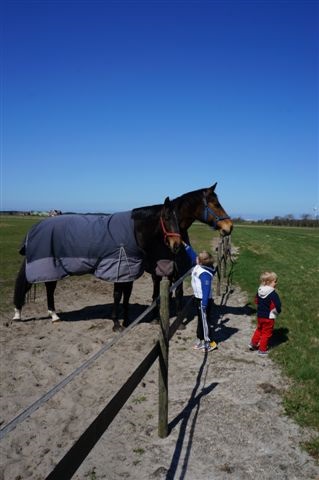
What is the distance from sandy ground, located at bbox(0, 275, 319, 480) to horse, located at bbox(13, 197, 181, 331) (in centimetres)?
104

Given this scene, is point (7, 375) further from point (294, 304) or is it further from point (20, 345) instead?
point (294, 304)

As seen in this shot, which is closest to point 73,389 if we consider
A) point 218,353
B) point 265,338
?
point 218,353

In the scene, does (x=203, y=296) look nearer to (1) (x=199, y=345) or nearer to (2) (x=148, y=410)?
(1) (x=199, y=345)

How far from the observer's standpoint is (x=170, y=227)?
20.7 ft

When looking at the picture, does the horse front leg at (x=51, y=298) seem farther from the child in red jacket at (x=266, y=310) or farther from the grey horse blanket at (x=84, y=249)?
the child in red jacket at (x=266, y=310)

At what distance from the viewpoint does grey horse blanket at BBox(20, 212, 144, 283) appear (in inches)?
263

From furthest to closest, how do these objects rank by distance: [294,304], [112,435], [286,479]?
[294,304]
[112,435]
[286,479]

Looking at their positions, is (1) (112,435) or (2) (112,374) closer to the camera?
(1) (112,435)

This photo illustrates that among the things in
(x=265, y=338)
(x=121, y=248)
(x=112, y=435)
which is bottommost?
(x=112, y=435)

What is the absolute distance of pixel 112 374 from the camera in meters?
5.23

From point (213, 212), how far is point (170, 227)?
940 mm

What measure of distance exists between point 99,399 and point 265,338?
8.71 ft

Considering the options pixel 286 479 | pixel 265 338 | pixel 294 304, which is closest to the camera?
pixel 286 479

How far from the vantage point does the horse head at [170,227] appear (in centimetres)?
627
